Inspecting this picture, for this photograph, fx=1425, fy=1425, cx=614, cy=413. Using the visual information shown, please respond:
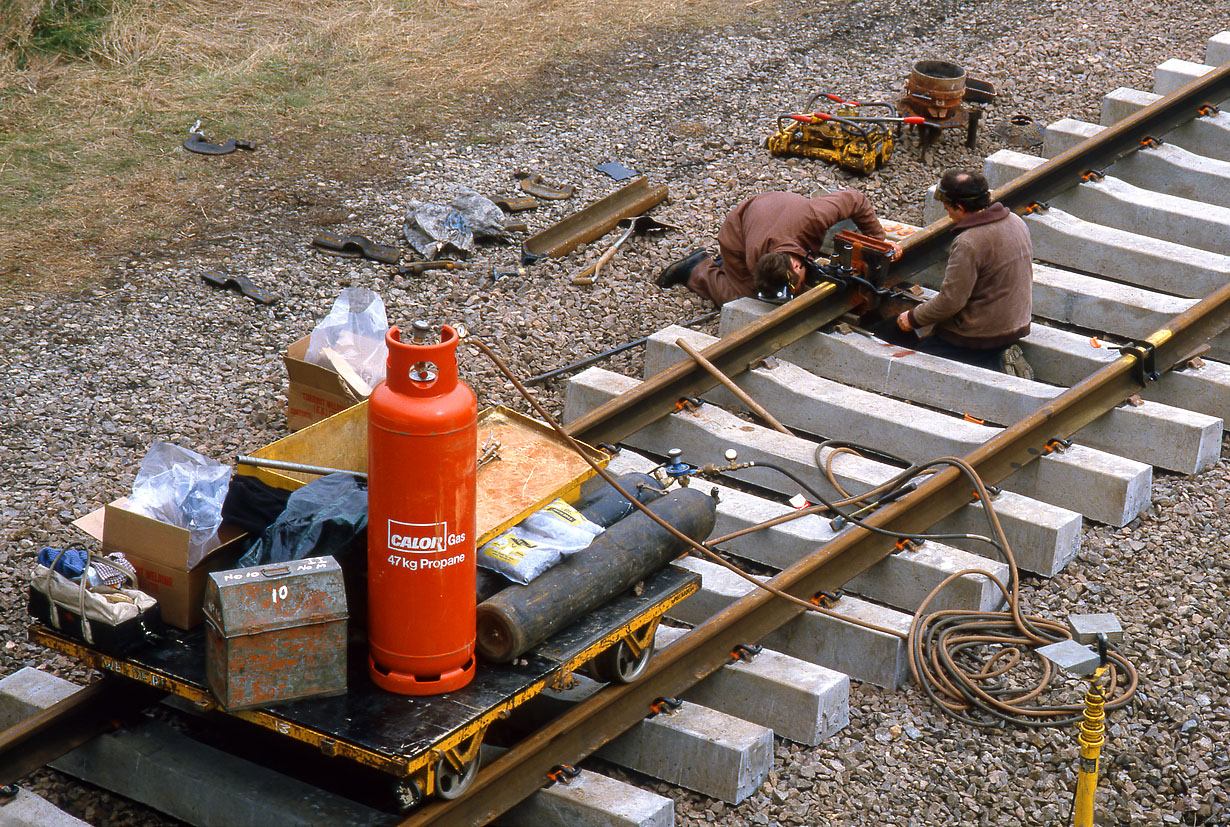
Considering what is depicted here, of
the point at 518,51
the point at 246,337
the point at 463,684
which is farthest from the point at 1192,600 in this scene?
the point at 518,51

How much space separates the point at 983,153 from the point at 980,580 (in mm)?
5485

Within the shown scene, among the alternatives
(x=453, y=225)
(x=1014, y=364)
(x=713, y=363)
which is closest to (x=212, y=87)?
(x=453, y=225)

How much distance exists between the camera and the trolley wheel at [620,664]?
5.44 metres

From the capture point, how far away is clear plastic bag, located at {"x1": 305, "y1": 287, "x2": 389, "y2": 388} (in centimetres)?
714

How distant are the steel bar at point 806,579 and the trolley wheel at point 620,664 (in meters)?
0.04

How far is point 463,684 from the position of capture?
15.8 feet

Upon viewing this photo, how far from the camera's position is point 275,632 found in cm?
450

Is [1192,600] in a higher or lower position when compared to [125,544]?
lower

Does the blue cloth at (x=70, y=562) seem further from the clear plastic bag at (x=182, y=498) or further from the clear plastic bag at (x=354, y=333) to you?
the clear plastic bag at (x=354, y=333)

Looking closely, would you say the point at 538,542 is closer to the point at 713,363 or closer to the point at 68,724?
the point at 68,724

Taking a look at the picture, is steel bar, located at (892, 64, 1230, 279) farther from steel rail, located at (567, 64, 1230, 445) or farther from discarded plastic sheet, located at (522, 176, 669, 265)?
discarded plastic sheet, located at (522, 176, 669, 265)

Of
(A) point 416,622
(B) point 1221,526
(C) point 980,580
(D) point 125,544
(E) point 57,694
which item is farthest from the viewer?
(B) point 1221,526

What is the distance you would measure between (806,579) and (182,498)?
8.76 ft

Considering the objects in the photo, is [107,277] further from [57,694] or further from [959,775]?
[959,775]
